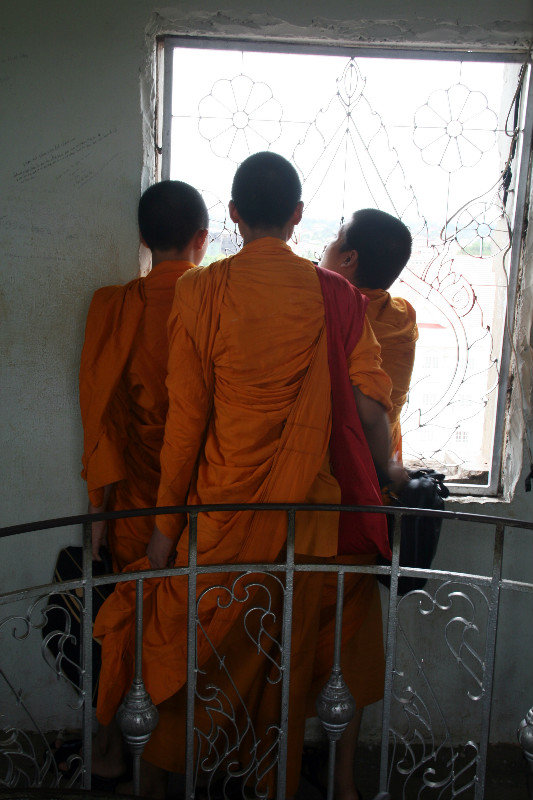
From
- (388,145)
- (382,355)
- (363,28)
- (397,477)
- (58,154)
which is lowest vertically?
(397,477)

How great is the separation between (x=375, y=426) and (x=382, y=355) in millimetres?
312

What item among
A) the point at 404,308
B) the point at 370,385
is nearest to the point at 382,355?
the point at 404,308

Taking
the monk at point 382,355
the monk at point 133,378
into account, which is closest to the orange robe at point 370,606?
the monk at point 382,355

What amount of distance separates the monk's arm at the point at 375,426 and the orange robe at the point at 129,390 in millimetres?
657

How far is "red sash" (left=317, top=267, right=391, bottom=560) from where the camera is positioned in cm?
176

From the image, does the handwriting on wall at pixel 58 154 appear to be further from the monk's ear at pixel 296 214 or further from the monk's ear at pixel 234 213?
the monk's ear at pixel 296 214

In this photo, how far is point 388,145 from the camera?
91.9 inches

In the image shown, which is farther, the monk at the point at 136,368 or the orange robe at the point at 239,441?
the monk at the point at 136,368

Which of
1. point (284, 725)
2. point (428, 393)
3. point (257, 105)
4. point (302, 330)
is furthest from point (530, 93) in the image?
point (284, 725)

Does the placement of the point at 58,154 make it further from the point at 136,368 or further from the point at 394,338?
the point at 394,338

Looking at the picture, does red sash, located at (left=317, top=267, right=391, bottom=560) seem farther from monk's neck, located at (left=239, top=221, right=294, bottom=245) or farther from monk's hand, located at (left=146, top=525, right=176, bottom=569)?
monk's hand, located at (left=146, top=525, right=176, bottom=569)

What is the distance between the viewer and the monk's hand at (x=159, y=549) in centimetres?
185

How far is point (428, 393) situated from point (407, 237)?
62 cm

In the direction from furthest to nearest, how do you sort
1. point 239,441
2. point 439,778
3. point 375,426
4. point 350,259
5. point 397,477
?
point 439,778, point 350,259, point 397,477, point 375,426, point 239,441
